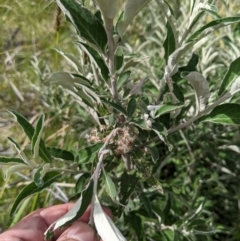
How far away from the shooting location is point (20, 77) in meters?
2.13

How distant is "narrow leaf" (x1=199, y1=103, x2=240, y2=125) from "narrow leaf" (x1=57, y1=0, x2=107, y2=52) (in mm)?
284

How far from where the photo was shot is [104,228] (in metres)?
0.82

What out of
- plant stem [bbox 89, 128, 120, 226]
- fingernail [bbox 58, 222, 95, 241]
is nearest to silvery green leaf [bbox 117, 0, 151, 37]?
plant stem [bbox 89, 128, 120, 226]

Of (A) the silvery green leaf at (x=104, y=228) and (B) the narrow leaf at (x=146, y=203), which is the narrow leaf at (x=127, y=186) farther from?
(A) the silvery green leaf at (x=104, y=228)

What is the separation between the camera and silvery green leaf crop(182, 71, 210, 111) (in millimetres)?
790

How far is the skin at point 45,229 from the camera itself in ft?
3.00

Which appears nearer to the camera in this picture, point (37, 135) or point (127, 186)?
point (37, 135)

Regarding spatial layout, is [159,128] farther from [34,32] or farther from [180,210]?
[34,32]

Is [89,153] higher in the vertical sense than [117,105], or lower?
lower

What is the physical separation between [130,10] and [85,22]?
0.29ft

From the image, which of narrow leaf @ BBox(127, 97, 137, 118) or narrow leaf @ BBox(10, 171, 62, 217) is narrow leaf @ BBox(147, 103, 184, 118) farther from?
narrow leaf @ BBox(10, 171, 62, 217)

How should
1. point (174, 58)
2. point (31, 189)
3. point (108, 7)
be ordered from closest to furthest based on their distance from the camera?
point (108, 7)
point (174, 58)
point (31, 189)

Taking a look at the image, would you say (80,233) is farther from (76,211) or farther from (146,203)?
(146,203)

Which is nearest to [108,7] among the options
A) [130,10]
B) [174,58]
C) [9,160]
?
[130,10]
